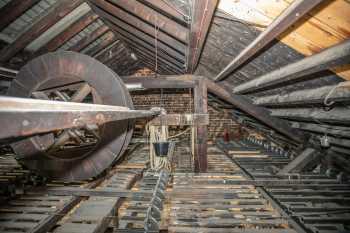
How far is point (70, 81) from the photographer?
2.54 metres

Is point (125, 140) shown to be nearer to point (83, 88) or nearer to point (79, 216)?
point (83, 88)

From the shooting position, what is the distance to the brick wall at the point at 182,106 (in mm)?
9828

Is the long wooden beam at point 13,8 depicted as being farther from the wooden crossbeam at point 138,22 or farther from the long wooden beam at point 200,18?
the long wooden beam at point 200,18

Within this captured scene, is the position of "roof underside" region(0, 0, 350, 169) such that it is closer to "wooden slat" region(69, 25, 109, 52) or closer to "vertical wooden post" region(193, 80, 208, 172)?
"wooden slat" region(69, 25, 109, 52)

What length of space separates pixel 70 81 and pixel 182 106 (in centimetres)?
742

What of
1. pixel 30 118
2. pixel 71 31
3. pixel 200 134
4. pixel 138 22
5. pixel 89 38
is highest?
pixel 89 38

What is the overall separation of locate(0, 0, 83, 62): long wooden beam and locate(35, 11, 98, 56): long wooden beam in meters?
0.64

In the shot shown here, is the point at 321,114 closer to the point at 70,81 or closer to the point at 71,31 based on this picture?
the point at 70,81

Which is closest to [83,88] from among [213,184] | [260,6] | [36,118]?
[260,6]

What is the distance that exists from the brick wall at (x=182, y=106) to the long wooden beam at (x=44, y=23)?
617 cm

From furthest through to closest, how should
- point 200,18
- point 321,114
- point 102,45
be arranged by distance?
point 102,45
point 321,114
point 200,18

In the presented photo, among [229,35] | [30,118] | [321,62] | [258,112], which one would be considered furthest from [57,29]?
[30,118]

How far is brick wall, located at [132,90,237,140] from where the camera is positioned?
9828 millimetres

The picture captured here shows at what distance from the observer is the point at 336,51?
1533 mm
